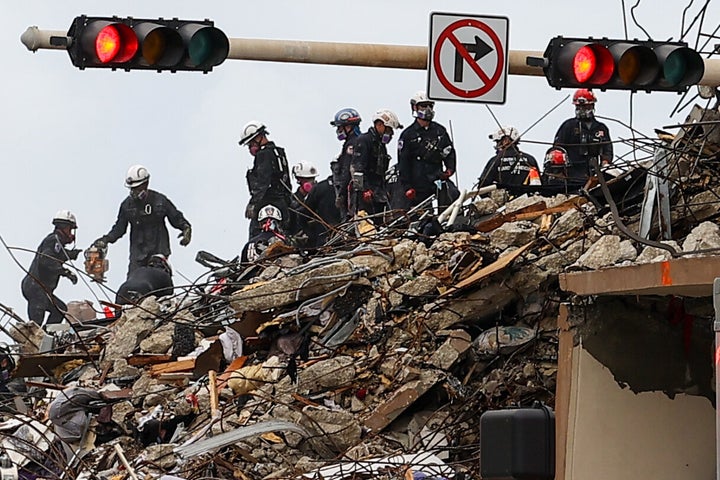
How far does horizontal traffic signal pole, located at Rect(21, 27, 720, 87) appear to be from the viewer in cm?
804

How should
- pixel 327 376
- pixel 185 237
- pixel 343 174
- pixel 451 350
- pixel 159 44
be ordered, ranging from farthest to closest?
pixel 185 237 < pixel 343 174 < pixel 327 376 < pixel 451 350 < pixel 159 44

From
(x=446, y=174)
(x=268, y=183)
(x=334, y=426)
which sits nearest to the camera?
(x=334, y=426)

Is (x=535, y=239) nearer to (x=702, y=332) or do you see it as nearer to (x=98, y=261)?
(x=702, y=332)

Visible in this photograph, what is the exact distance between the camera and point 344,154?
1802cm

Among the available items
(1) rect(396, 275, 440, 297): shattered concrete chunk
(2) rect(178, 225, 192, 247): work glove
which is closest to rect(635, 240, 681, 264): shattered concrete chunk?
(1) rect(396, 275, 440, 297): shattered concrete chunk

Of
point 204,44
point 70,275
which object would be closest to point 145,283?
point 70,275

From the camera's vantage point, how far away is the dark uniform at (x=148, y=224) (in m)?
19.5

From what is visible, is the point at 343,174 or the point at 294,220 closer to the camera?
the point at 343,174

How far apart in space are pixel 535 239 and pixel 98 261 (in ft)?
36.6

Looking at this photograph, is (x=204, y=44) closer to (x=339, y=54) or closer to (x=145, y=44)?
(x=145, y=44)

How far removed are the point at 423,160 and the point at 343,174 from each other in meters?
1.33

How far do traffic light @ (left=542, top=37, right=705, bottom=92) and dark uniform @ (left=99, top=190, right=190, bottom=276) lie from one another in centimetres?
1220

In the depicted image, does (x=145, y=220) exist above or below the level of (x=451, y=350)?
above

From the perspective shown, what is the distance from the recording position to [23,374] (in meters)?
13.4
